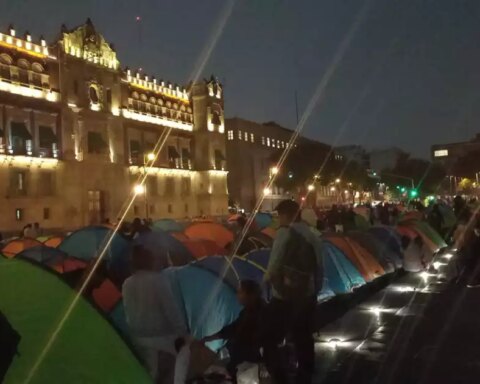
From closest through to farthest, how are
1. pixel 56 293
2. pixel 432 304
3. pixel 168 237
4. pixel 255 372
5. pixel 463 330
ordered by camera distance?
pixel 56 293 → pixel 255 372 → pixel 463 330 → pixel 432 304 → pixel 168 237

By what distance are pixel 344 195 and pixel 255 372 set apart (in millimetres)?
95830

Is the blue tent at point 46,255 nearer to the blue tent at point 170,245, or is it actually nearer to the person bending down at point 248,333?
the blue tent at point 170,245

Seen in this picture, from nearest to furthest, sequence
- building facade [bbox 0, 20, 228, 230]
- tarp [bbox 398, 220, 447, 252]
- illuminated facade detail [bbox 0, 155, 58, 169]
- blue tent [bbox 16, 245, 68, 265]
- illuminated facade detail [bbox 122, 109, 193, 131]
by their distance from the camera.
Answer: blue tent [bbox 16, 245, 68, 265] < tarp [bbox 398, 220, 447, 252] < illuminated facade detail [bbox 0, 155, 58, 169] < building facade [bbox 0, 20, 228, 230] < illuminated facade detail [bbox 122, 109, 193, 131]

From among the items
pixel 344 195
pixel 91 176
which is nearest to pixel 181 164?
pixel 91 176

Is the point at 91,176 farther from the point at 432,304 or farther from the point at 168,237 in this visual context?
the point at 432,304

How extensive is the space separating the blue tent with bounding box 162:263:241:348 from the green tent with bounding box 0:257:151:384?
A: 9.83 ft

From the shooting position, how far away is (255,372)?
744 cm

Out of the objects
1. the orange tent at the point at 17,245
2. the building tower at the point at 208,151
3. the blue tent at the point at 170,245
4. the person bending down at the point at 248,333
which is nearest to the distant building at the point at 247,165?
the building tower at the point at 208,151

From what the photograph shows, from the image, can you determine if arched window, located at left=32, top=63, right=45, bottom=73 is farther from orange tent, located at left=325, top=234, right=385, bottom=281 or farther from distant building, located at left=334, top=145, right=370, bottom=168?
distant building, located at left=334, top=145, right=370, bottom=168

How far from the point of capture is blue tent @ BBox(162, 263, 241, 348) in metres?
8.53

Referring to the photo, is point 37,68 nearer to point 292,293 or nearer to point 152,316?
point 292,293

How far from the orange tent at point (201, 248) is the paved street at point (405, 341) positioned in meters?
3.86

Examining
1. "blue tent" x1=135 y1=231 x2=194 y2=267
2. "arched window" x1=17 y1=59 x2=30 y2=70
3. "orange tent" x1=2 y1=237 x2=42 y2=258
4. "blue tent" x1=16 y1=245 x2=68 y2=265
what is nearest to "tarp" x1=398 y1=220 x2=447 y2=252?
"blue tent" x1=135 y1=231 x2=194 y2=267

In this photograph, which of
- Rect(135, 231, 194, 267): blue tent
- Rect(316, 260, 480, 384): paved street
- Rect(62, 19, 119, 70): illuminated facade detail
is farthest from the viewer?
Rect(62, 19, 119, 70): illuminated facade detail
